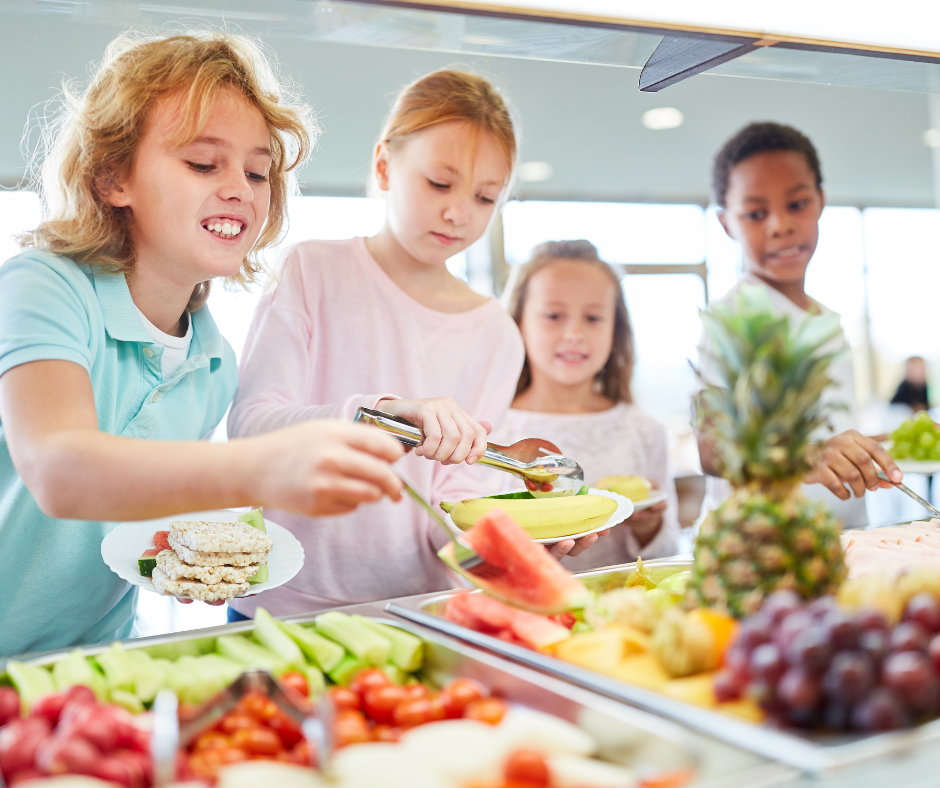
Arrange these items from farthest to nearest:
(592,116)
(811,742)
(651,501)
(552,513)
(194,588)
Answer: (592,116)
(651,501)
(552,513)
(194,588)
(811,742)

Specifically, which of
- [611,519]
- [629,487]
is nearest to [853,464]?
[611,519]

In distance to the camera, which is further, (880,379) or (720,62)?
(880,379)

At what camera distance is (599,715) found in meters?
0.90

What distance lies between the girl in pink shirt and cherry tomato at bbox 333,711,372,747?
2.96 ft

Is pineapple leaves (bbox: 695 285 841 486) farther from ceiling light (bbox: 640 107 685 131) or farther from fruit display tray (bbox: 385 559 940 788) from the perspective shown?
ceiling light (bbox: 640 107 685 131)

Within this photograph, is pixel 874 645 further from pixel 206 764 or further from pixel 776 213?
pixel 776 213

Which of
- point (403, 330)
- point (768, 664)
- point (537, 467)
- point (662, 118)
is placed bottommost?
point (768, 664)

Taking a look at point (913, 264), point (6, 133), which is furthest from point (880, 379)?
point (6, 133)

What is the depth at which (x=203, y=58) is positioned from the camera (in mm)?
1588

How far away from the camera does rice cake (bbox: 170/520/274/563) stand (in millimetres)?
1359

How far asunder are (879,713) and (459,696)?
467 mm

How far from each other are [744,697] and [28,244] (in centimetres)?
153

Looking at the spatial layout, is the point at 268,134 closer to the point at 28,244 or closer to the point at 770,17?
the point at 28,244

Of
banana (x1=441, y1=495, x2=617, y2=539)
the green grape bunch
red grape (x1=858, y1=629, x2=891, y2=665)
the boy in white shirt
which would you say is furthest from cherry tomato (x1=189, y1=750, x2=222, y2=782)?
the green grape bunch
